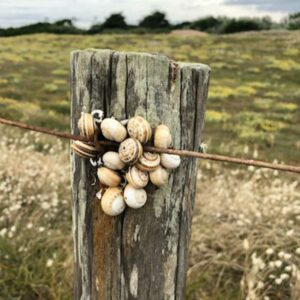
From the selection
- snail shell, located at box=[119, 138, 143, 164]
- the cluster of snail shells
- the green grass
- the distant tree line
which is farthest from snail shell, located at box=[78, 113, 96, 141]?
the distant tree line

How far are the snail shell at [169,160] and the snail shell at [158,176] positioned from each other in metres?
0.02

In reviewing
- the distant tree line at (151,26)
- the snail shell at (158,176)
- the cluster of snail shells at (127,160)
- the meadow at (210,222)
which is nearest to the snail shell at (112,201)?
the cluster of snail shells at (127,160)

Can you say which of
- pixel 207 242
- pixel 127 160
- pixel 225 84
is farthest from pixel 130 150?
pixel 225 84

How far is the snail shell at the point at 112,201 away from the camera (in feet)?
6.16

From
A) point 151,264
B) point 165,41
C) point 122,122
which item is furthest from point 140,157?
point 165,41

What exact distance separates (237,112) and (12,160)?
10.8m

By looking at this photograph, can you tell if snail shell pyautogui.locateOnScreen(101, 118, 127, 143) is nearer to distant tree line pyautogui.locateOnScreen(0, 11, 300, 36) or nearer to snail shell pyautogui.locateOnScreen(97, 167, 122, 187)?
snail shell pyautogui.locateOnScreen(97, 167, 122, 187)

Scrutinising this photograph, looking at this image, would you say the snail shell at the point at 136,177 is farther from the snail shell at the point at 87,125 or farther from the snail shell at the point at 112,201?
the snail shell at the point at 87,125

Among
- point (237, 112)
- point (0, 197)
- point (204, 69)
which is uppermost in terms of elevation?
point (204, 69)

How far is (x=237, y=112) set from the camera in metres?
16.6

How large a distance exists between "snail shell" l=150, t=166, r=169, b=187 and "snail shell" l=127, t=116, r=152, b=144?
0.12 metres

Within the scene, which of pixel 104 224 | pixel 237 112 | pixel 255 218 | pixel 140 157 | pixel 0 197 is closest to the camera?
Answer: pixel 140 157

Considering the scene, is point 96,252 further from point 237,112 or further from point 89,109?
point 237,112

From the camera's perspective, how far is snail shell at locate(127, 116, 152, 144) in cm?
180
